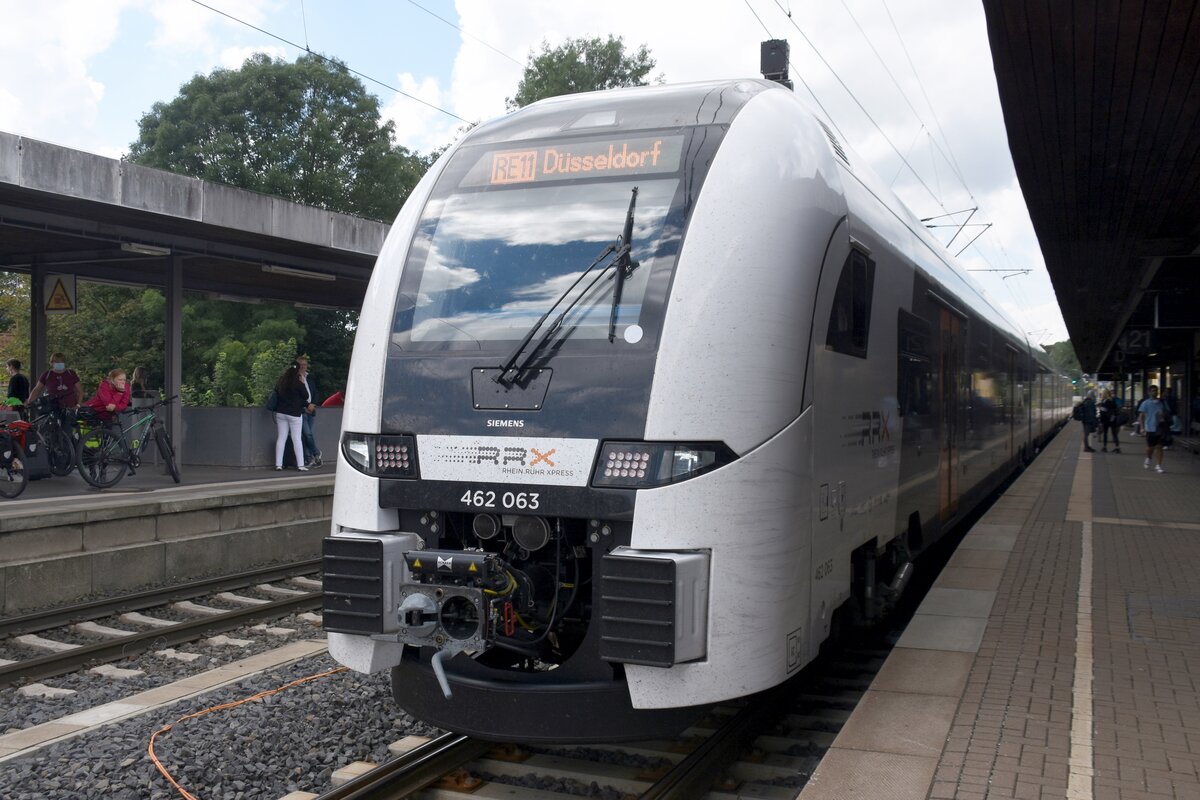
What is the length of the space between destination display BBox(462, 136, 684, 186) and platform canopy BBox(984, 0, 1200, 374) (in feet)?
12.0

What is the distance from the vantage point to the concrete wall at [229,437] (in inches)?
644

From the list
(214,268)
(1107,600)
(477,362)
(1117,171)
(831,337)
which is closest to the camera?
(477,362)

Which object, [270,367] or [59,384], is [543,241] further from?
[270,367]

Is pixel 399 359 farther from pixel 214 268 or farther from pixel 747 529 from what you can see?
pixel 214 268

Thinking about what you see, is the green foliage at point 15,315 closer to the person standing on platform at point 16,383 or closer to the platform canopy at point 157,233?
the platform canopy at point 157,233

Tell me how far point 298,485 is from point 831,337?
9.21 meters

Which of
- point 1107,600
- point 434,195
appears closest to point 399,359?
point 434,195

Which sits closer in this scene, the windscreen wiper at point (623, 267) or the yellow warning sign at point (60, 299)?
the windscreen wiper at point (623, 267)

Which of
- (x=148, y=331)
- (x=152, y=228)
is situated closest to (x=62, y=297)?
(x=152, y=228)

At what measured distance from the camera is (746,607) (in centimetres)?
462

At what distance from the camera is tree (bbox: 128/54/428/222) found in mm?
44469

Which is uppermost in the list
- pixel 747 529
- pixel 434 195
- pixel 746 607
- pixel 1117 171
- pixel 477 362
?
pixel 1117 171

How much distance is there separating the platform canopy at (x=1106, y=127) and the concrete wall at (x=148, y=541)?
8.35 m

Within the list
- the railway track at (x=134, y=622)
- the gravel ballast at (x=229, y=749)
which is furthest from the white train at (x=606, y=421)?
the railway track at (x=134, y=622)
